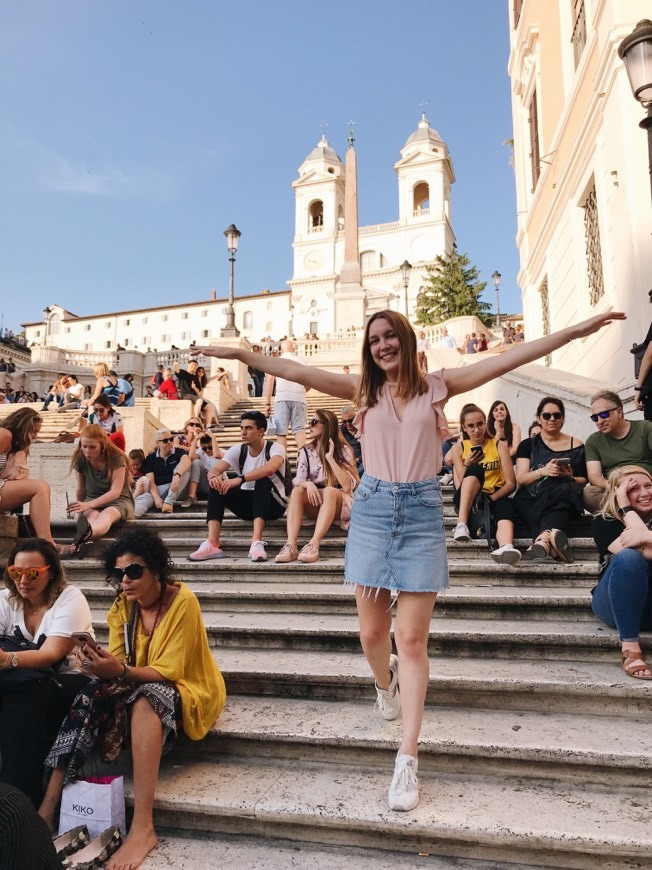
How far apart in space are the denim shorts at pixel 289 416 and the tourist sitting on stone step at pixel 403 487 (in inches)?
244

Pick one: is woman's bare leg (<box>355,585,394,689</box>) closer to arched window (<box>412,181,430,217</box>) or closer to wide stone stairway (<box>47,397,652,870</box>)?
wide stone stairway (<box>47,397,652,870</box>)

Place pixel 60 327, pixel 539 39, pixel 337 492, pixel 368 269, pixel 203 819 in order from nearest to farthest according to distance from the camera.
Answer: pixel 203 819
pixel 337 492
pixel 539 39
pixel 368 269
pixel 60 327

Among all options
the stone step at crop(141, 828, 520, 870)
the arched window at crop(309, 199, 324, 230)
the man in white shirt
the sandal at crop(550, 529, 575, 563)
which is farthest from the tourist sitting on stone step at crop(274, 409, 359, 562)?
the arched window at crop(309, 199, 324, 230)

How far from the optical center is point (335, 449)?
A: 19.0 feet

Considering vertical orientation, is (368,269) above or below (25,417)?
above

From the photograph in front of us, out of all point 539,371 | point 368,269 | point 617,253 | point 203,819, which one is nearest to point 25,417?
point 203,819

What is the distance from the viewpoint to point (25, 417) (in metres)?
5.48

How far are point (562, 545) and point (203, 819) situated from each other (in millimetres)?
2947

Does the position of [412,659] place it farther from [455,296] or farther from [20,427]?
[455,296]

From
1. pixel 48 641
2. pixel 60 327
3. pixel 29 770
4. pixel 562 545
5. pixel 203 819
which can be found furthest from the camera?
pixel 60 327

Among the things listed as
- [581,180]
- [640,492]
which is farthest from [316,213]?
[640,492]

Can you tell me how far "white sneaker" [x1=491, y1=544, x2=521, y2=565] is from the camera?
429cm

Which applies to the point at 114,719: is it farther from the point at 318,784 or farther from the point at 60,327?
the point at 60,327

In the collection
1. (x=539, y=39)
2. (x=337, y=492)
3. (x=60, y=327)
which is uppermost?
(x=60, y=327)
